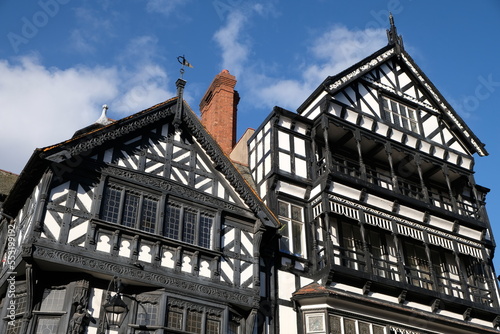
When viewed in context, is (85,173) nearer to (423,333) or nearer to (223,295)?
(223,295)

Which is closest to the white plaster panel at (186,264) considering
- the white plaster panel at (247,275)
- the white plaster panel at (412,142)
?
the white plaster panel at (247,275)

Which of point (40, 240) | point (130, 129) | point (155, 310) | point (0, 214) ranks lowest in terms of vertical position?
point (155, 310)

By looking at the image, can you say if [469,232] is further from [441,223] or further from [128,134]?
[128,134]

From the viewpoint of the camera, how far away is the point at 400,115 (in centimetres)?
2675

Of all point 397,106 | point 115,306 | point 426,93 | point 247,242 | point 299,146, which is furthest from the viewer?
point 426,93

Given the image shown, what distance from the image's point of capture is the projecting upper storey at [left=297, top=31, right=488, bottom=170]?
80.2 feet

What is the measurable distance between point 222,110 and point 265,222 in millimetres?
9947

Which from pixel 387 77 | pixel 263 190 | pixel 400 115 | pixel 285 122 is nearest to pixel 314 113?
pixel 285 122

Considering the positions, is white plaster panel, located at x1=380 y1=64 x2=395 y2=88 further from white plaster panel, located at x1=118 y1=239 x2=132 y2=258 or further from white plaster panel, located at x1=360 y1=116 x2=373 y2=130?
white plaster panel, located at x1=118 y1=239 x2=132 y2=258

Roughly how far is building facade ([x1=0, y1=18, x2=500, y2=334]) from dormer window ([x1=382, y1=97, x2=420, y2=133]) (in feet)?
0.24

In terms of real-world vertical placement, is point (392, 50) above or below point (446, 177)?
above

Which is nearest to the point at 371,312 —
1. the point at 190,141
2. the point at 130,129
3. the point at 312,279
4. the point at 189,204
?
the point at 312,279

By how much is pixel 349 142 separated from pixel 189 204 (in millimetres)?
9125

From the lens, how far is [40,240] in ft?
48.9
